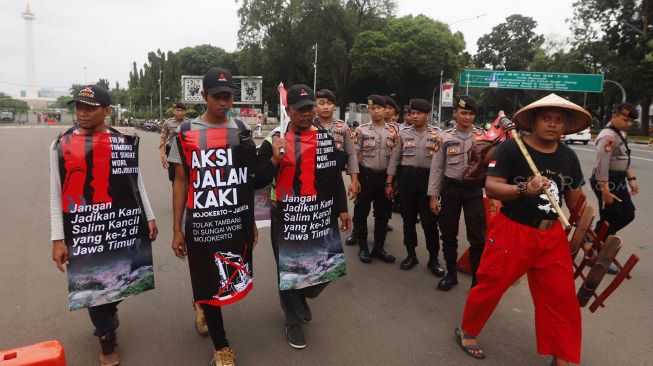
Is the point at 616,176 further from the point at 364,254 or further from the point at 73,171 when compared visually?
the point at 73,171

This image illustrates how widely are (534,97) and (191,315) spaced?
54.9 metres

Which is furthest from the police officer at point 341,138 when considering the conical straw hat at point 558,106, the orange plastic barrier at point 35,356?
the orange plastic barrier at point 35,356

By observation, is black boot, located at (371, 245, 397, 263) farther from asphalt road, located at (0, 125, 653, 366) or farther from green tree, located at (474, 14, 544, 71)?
green tree, located at (474, 14, 544, 71)

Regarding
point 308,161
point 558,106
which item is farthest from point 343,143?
point 558,106

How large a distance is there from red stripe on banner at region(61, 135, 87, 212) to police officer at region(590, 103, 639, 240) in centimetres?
482

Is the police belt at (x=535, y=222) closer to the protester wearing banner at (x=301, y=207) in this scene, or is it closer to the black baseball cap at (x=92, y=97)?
the protester wearing banner at (x=301, y=207)

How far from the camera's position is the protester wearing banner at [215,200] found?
2613mm

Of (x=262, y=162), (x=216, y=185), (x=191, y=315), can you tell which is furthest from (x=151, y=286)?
(x=262, y=162)

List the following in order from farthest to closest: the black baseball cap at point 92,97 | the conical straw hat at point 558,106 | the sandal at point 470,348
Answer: the sandal at point 470,348 < the black baseball cap at point 92,97 < the conical straw hat at point 558,106

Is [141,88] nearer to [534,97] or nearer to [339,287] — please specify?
[534,97]

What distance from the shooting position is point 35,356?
222 centimetres

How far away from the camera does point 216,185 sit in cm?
264

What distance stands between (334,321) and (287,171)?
4.37 feet

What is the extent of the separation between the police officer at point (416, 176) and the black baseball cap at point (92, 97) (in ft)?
9.80
